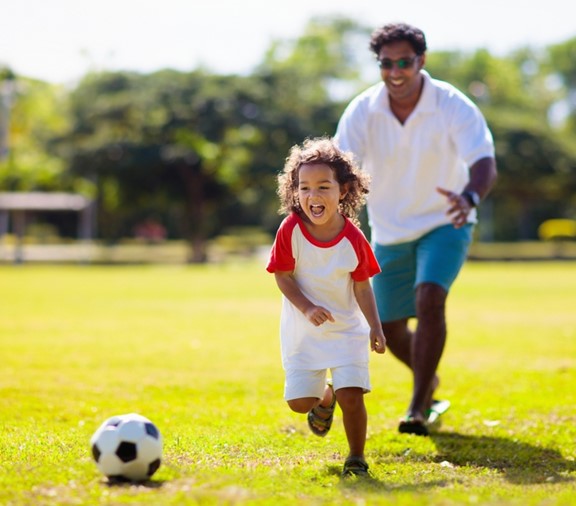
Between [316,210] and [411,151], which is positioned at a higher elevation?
[411,151]

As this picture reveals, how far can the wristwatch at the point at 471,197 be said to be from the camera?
6.53 metres

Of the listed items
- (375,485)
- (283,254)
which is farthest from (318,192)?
(375,485)

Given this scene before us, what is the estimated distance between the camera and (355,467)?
521 centimetres

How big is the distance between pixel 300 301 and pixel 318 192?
60 cm

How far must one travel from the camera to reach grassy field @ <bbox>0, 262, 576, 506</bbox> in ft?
14.8

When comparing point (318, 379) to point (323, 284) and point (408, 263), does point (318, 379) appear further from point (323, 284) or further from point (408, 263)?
point (408, 263)

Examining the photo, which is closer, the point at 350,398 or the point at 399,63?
the point at 350,398

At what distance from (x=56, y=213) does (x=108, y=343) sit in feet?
173

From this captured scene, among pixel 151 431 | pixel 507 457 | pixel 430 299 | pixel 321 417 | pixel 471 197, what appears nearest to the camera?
pixel 151 431

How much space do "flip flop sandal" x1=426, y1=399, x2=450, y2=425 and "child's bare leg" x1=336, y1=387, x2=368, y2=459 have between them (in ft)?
6.00

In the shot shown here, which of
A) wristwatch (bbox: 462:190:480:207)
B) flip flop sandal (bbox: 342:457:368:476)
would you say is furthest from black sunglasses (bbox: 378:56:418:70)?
flip flop sandal (bbox: 342:457:368:476)

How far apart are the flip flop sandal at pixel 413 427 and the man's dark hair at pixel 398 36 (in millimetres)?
2544

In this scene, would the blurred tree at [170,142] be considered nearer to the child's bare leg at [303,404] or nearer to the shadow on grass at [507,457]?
the shadow on grass at [507,457]

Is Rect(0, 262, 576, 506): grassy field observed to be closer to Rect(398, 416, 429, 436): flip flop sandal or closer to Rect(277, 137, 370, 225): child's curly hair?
Rect(398, 416, 429, 436): flip flop sandal
